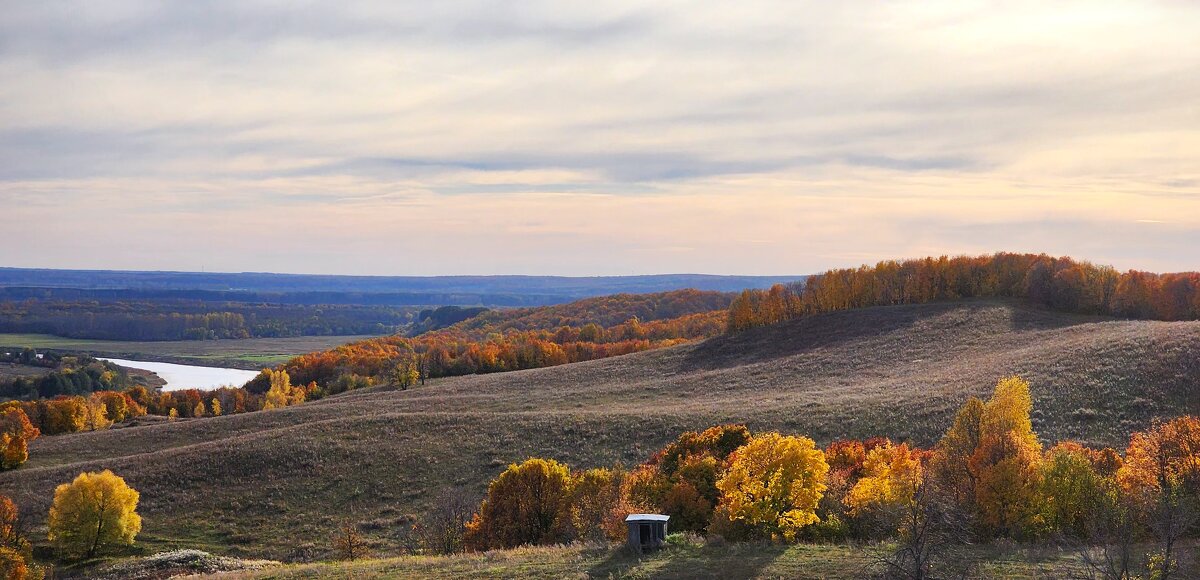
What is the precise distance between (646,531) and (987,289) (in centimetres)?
9443

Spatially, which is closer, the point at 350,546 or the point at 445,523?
the point at 350,546

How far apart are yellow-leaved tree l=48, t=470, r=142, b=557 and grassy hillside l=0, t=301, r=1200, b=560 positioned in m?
2.35

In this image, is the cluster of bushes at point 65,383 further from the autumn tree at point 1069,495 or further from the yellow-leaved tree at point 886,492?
the autumn tree at point 1069,495

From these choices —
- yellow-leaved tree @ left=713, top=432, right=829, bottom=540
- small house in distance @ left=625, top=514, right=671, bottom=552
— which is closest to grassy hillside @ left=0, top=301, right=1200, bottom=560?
small house in distance @ left=625, top=514, right=671, bottom=552

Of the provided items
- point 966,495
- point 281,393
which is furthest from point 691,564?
point 281,393

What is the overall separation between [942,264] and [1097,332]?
36.5 metres

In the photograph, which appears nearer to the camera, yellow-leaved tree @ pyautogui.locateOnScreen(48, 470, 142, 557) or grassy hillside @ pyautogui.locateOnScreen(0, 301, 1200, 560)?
yellow-leaved tree @ pyautogui.locateOnScreen(48, 470, 142, 557)

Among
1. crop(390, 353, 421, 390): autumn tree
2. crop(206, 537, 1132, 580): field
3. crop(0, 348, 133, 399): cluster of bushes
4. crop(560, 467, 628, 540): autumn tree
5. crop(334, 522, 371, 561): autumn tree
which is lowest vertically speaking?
crop(0, 348, 133, 399): cluster of bushes

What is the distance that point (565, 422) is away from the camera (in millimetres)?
63250

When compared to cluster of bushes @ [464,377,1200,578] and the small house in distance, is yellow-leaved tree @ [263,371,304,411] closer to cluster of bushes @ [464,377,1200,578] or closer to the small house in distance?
cluster of bushes @ [464,377,1200,578]

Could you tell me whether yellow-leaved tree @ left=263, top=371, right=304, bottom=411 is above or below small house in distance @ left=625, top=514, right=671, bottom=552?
below

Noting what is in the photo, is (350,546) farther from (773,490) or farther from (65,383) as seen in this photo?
(65,383)

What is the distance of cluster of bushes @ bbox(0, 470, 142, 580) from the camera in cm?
4482

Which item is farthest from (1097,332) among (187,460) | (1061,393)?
(187,460)
